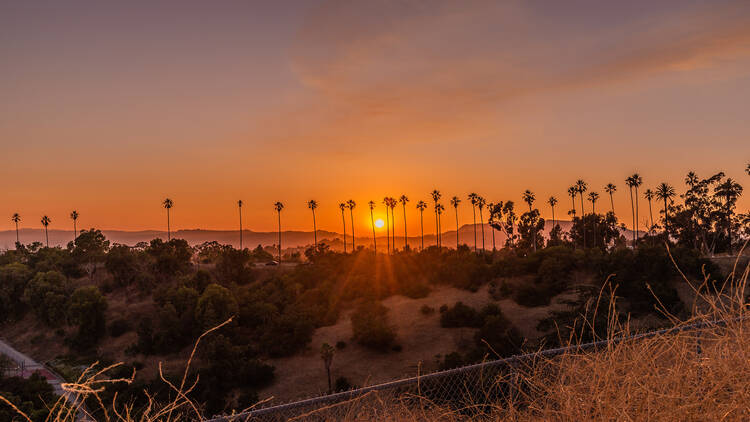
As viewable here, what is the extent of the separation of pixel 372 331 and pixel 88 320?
4018cm

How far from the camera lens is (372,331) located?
51.8 meters

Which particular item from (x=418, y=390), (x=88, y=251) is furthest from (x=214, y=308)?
(x=418, y=390)

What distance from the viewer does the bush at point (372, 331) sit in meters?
51.6

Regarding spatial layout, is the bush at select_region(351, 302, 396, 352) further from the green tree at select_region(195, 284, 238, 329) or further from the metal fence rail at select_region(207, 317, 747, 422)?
the metal fence rail at select_region(207, 317, 747, 422)

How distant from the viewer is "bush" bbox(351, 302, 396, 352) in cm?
5159

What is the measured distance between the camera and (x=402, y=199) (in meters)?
134

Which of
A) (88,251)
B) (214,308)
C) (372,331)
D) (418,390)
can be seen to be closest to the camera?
(418,390)

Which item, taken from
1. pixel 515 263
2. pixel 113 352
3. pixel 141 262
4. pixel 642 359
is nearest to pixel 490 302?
pixel 515 263

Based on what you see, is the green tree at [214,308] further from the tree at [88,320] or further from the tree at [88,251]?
the tree at [88,251]

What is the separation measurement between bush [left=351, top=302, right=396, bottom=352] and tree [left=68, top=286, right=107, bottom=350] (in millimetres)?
36142

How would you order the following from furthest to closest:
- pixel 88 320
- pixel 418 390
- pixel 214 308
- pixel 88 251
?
pixel 88 251, pixel 88 320, pixel 214 308, pixel 418 390

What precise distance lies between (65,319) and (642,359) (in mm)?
83173

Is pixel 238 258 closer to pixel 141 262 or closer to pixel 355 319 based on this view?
pixel 141 262

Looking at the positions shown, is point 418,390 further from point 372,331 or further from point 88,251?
point 88,251
